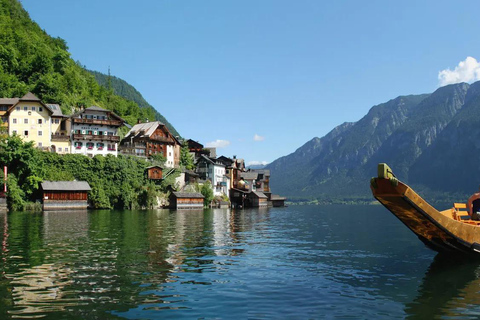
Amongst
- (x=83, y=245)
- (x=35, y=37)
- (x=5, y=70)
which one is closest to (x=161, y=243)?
(x=83, y=245)

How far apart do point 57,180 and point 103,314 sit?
76461mm

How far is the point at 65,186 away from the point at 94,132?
2047cm

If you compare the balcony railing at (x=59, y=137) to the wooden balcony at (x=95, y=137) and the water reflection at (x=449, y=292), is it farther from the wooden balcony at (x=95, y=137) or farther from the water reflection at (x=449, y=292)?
the water reflection at (x=449, y=292)

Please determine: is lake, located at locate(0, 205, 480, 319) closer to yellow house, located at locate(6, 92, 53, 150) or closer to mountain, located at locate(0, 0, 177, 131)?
yellow house, located at locate(6, 92, 53, 150)

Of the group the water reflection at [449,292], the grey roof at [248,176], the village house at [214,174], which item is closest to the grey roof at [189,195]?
the village house at [214,174]

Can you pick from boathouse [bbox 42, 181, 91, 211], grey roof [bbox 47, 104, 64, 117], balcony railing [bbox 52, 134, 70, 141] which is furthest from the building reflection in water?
grey roof [bbox 47, 104, 64, 117]

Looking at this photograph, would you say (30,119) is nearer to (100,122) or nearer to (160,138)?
(100,122)

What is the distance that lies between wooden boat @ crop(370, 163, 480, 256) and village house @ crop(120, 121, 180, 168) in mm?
87869

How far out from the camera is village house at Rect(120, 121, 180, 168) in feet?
352

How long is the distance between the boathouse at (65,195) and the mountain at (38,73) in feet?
101

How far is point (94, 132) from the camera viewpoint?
318 feet

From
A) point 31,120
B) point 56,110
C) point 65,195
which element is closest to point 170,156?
point 56,110

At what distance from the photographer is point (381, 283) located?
17953 mm

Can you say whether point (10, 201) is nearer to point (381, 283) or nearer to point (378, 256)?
point (378, 256)
